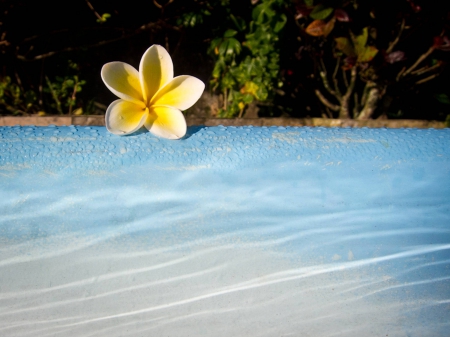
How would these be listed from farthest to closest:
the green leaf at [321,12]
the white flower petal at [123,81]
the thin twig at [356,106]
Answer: the thin twig at [356,106], the green leaf at [321,12], the white flower petal at [123,81]

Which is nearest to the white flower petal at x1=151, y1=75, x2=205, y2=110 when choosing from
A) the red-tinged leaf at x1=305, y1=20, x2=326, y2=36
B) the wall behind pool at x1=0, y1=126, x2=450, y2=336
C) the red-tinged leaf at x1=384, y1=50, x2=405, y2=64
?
the wall behind pool at x1=0, y1=126, x2=450, y2=336

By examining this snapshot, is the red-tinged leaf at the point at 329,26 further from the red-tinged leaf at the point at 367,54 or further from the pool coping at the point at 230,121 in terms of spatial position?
the pool coping at the point at 230,121

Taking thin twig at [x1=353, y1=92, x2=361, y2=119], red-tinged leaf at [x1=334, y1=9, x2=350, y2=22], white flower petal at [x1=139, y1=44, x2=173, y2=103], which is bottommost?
thin twig at [x1=353, y1=92, x2=361, y2=119]

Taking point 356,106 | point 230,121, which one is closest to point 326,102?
point 356,106

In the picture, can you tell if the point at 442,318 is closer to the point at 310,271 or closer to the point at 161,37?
the point at 310,271

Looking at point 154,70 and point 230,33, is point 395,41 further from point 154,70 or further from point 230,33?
point 154,70

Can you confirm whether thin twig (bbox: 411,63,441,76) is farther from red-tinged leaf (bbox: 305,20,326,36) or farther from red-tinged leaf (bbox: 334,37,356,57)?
red-tinged leaf (bbox: 305,20,326,36)

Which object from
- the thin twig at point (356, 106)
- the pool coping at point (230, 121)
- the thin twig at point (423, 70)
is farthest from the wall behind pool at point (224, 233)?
the thin twig at point (356, 106)
